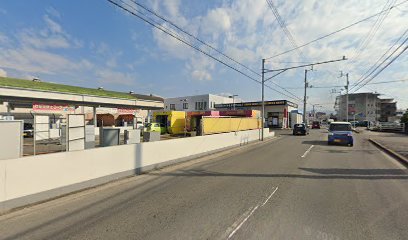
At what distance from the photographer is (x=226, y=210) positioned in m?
5.40

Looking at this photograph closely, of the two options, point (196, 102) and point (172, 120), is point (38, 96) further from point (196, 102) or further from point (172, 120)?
point (196, 102)


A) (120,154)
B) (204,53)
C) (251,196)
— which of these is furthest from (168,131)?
(251,196)

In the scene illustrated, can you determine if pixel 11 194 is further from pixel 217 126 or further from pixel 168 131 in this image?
pixel 168 131

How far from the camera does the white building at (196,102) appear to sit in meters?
62.3

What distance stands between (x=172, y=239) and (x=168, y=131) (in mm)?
26003

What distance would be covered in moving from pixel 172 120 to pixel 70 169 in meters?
23.1

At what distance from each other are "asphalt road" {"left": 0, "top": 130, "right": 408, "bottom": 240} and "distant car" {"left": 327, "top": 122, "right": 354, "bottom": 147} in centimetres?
1256

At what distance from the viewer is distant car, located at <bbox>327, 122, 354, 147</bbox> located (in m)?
20.3

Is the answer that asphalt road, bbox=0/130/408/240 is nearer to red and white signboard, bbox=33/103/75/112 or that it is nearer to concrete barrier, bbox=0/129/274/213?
concrete barrier, bbox=0/129/274/213

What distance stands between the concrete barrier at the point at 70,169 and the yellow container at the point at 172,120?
1815 centimetres

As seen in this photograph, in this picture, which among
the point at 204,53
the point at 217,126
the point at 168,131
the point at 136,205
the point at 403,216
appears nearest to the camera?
the point at 403,216

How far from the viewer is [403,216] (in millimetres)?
5094

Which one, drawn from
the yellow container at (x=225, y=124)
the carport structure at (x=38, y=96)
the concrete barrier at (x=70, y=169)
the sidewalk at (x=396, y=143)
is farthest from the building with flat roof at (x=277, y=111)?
the concrete barrier at (x=70, y=169)

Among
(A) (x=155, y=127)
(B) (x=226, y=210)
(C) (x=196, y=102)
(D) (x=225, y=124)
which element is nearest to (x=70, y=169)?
(B) (x=226, y=210)
